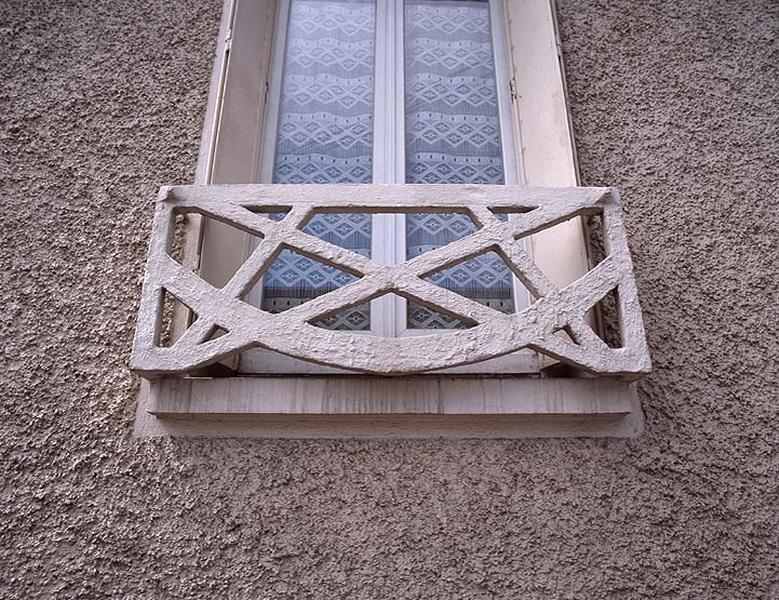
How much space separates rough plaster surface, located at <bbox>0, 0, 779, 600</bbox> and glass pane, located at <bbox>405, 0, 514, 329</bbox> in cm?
46

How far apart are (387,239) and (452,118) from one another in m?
0.73

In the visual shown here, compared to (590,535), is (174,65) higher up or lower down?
higher up

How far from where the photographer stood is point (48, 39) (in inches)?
101

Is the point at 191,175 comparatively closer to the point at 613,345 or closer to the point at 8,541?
the point at 8,541

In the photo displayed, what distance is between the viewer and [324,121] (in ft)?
8.91

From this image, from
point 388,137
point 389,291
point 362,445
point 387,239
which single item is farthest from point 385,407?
point 388,137

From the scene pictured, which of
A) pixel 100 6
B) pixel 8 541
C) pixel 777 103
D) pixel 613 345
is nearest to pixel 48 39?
pixel 100 6

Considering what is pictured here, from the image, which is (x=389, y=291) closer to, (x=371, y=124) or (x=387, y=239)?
(x=387, y=239)

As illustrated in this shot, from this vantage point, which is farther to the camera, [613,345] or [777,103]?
[777,103]

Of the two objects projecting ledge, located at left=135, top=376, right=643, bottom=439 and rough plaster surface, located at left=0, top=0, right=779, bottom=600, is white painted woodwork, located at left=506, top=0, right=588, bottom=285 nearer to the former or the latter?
rough plaster surface, located at left=0, top=0, right=779, bottom=600

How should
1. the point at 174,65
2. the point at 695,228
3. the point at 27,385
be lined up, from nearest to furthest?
1. the point at 27,385
2. the point at 695,228
3. the point at 174,65

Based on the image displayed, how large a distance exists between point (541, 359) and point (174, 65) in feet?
6.47

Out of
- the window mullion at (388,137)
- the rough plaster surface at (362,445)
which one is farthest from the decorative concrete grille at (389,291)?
the window mullion at (388,137)

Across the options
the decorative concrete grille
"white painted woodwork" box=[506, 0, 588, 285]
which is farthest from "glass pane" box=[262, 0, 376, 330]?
"white painted woodwork" box=[506, 0, 588, 285]
